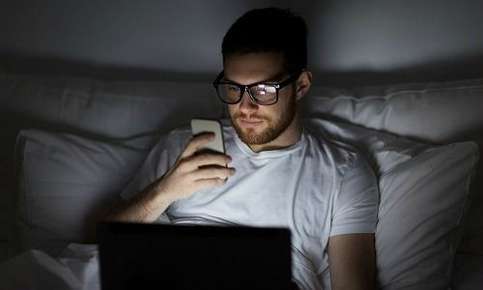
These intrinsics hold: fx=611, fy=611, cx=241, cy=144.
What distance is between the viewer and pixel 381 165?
1.27 meters

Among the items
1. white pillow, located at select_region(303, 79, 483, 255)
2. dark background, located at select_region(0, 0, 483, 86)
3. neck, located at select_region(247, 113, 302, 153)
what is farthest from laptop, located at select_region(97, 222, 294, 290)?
dark background, located at select_region(0, 0, 483, 86)

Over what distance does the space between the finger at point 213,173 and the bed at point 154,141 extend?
24 centimetres

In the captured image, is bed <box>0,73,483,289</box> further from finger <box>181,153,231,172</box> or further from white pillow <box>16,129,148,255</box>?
finger <box>181,153,231,172</box>

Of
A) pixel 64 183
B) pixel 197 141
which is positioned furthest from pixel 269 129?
pixel 64 183

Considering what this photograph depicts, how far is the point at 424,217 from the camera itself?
115cm

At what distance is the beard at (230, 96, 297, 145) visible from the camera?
1.20 metres

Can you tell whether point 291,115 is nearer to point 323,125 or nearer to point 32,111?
point 323,125

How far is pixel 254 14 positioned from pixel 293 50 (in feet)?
0.34

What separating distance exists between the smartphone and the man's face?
0.14 feet

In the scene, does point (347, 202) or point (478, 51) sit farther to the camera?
point (478, 51)

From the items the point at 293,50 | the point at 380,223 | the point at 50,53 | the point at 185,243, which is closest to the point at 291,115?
the point at 293,50

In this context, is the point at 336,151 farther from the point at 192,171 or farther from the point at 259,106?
the point at 192,171

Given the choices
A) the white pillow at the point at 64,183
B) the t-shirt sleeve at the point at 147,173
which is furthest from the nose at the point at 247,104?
the white pillow at the point at 64,183

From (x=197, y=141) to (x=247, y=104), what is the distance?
0.39 feet
